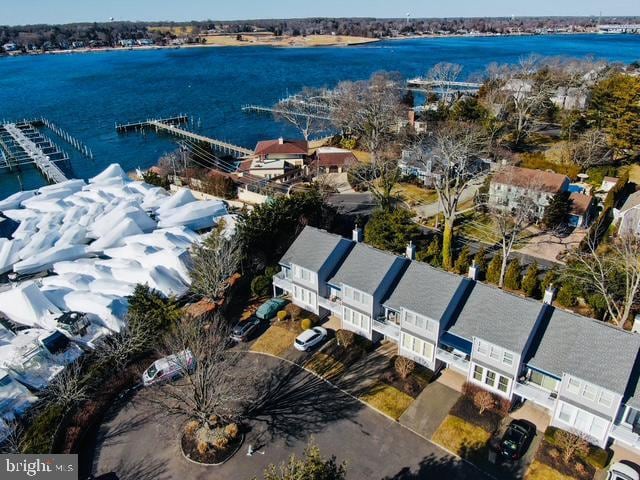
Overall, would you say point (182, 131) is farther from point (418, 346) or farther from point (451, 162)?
point (418, 346)

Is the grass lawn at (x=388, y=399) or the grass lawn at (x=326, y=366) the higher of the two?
the grass lawn at (x=388, y=399)

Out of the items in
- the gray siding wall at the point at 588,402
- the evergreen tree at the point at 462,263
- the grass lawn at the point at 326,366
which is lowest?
the grass lawn at the point at 326,366

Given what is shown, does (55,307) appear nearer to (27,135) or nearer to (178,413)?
(178,413)

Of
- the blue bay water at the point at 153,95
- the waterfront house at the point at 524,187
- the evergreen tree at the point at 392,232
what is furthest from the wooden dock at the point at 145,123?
the evergreen tree at the point at 392,232

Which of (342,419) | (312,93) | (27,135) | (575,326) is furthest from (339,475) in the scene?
(27,135)

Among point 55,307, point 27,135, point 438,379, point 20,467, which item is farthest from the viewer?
point 27,135

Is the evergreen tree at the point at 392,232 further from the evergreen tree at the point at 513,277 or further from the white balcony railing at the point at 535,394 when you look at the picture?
the white balcony railing at the point at 535,394

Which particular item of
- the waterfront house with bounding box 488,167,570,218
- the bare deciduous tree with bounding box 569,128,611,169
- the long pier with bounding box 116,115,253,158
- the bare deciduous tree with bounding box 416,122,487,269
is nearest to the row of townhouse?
the bare deciduous tree with bounding box 416,122,487,269

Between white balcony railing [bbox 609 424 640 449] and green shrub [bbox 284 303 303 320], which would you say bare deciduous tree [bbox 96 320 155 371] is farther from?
white balcony railing [bbox 609 424 640 449]
